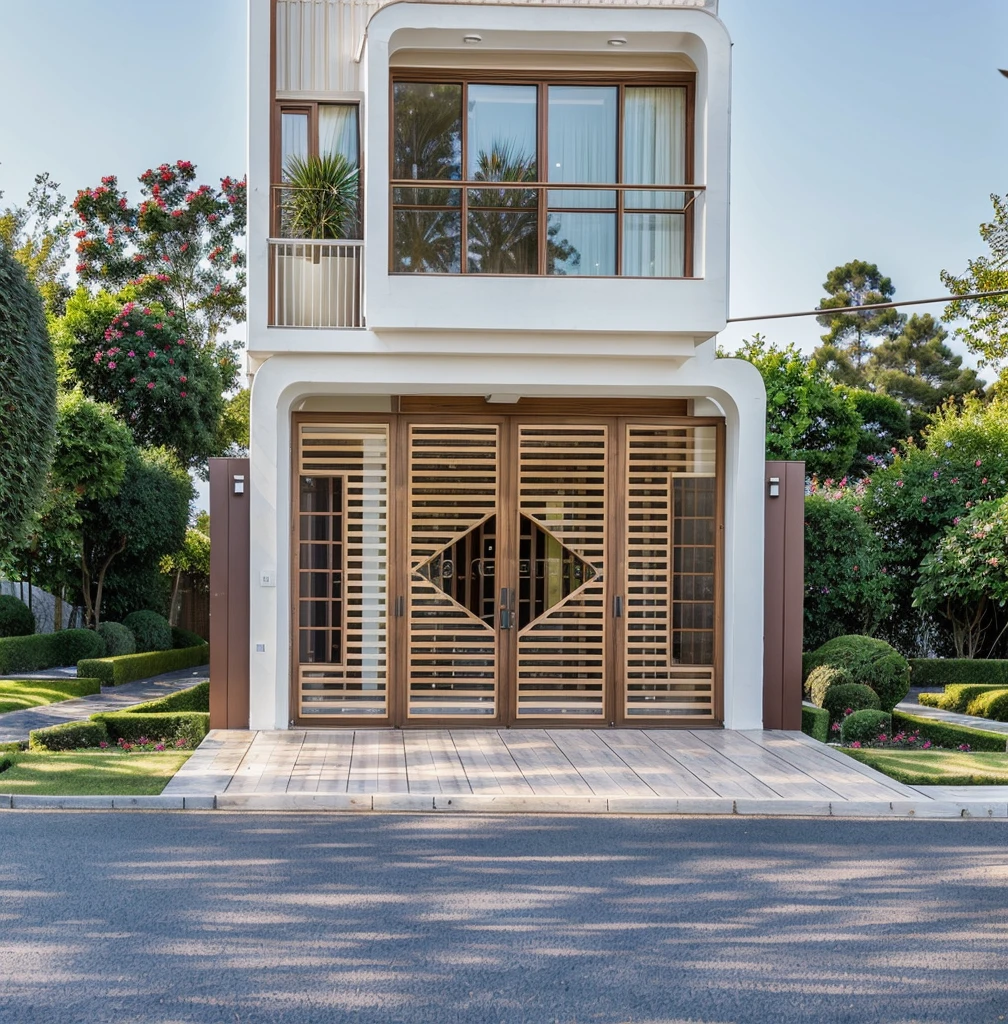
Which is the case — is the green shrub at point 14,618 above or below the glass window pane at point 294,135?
below

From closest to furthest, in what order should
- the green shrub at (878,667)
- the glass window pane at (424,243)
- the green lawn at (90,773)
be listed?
the green lawn at (90,773) < the glass window pane at (424,243) < the green shrub at (878,667)

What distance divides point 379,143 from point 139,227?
25226 mm

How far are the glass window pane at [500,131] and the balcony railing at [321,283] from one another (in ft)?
4.76

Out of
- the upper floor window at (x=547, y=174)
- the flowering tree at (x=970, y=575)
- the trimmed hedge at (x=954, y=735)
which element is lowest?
the trimmed hedge at (x=954, y=735)

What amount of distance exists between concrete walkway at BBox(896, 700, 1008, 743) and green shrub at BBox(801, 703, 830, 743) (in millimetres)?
1678

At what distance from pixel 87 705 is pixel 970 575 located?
1281 centimetres

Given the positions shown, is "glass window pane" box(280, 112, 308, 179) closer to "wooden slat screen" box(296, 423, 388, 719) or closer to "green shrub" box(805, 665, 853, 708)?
"wooden slat screen" box(296, 423, 388, 719)

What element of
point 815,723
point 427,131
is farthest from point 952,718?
point 427,131

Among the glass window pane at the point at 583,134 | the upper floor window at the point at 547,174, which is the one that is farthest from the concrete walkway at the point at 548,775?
the glass window pane at the point at 583,134

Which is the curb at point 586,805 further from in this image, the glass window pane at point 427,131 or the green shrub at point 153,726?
the glass window pane at point 427,131

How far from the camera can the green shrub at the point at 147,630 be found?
2323 cm

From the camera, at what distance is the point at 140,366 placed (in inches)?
1110

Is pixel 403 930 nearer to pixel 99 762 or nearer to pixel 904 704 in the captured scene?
pixel 99 762

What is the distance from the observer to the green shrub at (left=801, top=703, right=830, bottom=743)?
11.7 metres
